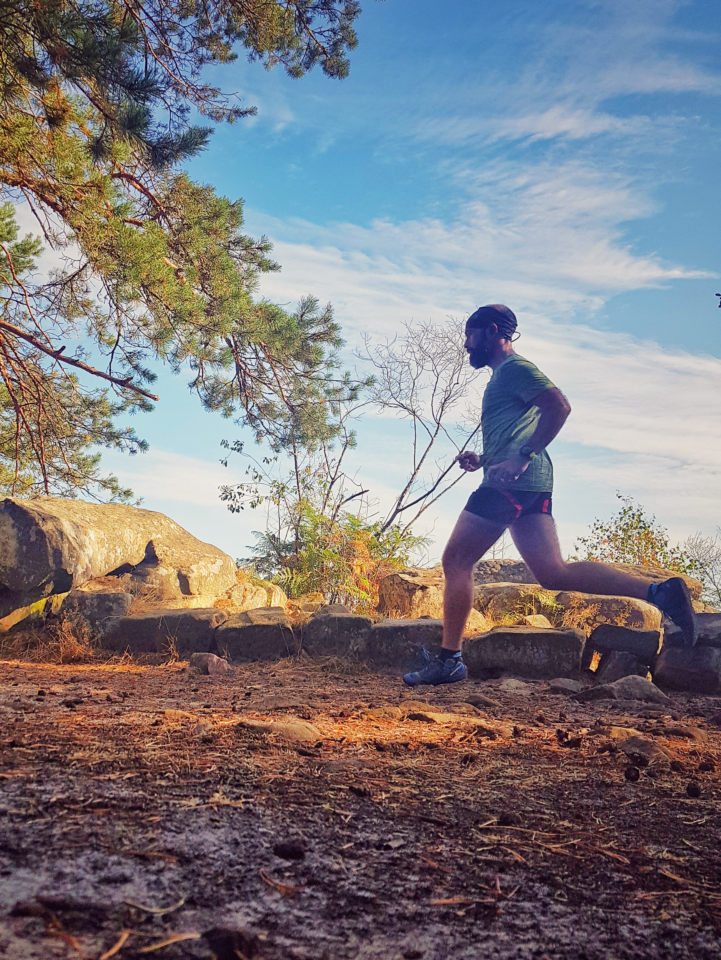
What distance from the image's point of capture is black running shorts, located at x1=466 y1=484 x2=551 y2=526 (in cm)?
494

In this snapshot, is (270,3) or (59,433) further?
(59,433)

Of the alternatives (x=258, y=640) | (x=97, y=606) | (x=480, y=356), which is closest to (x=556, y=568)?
(x=480, y=356)

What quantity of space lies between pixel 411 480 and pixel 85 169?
6482 millimetres

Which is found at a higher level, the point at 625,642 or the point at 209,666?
the point at 625,642

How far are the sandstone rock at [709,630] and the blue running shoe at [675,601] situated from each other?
330 mm

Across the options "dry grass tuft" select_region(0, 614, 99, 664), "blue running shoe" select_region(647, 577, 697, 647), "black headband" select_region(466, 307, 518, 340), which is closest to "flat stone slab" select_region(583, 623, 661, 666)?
"blue running shoe" select_region(647, 577, 697, 647)

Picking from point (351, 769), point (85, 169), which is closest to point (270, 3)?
point (85, 169)

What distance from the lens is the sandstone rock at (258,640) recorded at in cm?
641

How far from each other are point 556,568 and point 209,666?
2824 mm

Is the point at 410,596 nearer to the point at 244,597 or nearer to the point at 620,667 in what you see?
the point at 244,597

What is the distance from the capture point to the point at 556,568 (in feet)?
16.0

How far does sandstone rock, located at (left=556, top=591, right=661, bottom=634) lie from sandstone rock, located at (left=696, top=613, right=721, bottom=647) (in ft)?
6.42

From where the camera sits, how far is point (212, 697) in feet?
14.4

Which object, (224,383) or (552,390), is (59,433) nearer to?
(224,383)
